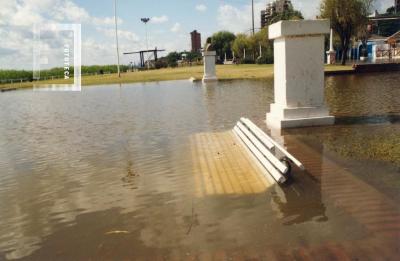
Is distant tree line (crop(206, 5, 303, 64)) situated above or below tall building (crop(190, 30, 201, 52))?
below

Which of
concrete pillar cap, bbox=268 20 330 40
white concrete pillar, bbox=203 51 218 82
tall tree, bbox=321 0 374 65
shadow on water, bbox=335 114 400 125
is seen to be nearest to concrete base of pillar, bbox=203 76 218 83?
white concrete pillar, bbox=203 51 218 82

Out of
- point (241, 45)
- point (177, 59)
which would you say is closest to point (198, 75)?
point (241, 45)

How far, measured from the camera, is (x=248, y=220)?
507 centimetres

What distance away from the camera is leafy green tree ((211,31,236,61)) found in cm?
9769

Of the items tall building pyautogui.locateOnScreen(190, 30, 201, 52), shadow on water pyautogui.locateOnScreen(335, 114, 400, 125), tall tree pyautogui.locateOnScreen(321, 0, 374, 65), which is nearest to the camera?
shadow on water pyautogui.locateOnScreen(335, 114, 400, 125)

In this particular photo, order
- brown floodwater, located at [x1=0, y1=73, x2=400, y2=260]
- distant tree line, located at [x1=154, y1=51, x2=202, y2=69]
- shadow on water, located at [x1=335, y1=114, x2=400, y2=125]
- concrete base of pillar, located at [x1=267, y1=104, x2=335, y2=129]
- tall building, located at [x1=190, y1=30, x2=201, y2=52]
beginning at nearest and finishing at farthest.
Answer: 1. brown floodwater, located at [x1=0, y1=73, x2=400, y2=260]
2. concrete base of pillar, located at [x1=267, y1=104, x2=335, y2=129]
3. shadow on water, located at [x1=335, y1=114, x2=400, y2=125]
4. distant tree line, located at [x1=154, y1=51, x2=202, y2=69]
5. tall building, located at [x1=190, y1=30, x2=201, y2=52]

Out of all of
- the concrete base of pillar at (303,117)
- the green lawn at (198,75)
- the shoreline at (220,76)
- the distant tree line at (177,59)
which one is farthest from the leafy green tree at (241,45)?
the concrete base of pillar at (303,117)

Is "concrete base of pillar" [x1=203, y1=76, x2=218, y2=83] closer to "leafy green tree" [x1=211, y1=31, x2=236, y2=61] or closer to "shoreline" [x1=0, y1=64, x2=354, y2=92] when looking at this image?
"shoreline" [x1=0, y1=64, x2=354, y2=92]

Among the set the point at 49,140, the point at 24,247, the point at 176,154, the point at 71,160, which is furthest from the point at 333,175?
the point at 49,140

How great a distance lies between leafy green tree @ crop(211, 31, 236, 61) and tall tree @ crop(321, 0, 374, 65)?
58.2 m

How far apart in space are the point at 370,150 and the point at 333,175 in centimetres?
171

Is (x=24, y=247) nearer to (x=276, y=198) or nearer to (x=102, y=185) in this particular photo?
(x=102, y=185)

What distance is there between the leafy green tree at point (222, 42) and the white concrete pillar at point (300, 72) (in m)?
88.0

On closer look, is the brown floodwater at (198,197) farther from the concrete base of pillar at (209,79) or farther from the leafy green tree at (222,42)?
the leafy green tree at (222,42)
